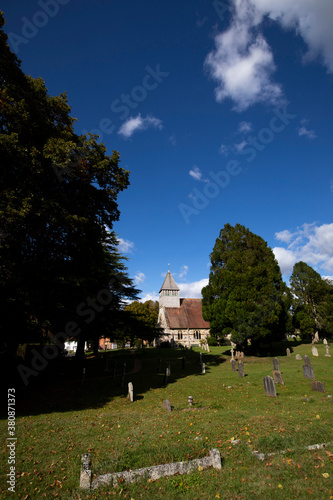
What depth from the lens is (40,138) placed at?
11.7 m

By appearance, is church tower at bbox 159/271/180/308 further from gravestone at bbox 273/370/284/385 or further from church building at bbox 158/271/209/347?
gravestone at bbox 273/370/284/385

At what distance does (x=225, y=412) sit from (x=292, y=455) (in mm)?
3638

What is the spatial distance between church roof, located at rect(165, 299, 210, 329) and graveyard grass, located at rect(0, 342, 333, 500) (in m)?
33.9

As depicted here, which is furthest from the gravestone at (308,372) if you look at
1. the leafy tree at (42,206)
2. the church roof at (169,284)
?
the church roof at (169,284)

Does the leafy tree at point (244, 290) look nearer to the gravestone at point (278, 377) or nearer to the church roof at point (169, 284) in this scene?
the gravestone at point (278, 377)

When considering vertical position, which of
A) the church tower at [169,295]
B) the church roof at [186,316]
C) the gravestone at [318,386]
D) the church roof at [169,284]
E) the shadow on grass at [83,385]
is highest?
the church roof at [169,284]

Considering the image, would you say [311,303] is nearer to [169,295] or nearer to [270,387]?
[169,295]

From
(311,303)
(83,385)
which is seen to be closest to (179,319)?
(311,303)

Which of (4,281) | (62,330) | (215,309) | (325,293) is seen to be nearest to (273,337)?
(215,309)

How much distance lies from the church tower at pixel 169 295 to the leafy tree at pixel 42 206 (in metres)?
39.8

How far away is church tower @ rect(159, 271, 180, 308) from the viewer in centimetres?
5316

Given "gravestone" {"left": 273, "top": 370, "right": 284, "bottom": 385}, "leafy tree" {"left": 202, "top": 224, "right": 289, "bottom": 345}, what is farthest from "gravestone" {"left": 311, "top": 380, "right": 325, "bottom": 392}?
"leafy tree" {"left": 202, "top": 224, "right": 289, "bottom": 345}

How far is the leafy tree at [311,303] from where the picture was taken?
3469 cm

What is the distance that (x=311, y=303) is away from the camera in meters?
36.8
